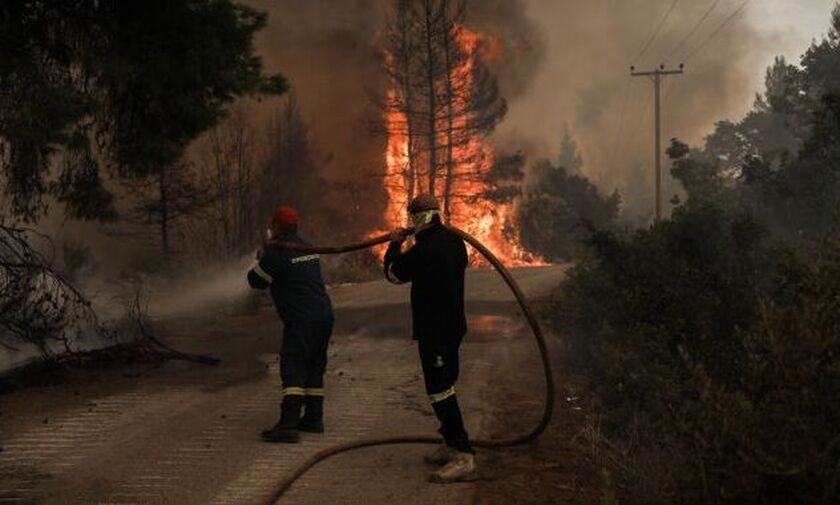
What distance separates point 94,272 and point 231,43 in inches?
518

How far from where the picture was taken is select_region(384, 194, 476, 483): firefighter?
5.41 metres

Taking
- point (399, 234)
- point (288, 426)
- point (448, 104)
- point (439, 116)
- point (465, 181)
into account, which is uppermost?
point (448, 104)

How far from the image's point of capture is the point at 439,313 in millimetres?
5465

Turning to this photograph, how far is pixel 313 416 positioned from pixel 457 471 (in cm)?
168

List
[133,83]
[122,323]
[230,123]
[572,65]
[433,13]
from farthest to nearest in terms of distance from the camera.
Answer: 1. [572,65]
2. [433,13]
3. [230,123]
4. [122,323]
5. [133,83]

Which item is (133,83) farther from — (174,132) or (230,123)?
(230,123)

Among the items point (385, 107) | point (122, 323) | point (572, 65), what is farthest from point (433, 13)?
point (572, 65)

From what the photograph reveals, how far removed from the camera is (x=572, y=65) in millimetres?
71000

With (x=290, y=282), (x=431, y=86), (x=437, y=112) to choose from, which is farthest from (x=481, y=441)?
(x=437, y=112)

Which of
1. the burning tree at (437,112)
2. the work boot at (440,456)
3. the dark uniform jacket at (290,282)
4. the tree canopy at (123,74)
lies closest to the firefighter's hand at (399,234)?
the dark uniform jacket at (290,282)

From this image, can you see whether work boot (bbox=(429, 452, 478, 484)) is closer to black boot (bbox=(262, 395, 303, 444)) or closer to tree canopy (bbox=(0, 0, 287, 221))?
black boot (bbox=(262, 395, 303, 444))

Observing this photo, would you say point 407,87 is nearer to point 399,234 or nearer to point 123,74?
point 123,74

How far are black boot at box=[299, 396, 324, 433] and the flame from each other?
25.9m

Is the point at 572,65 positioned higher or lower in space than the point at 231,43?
higher
